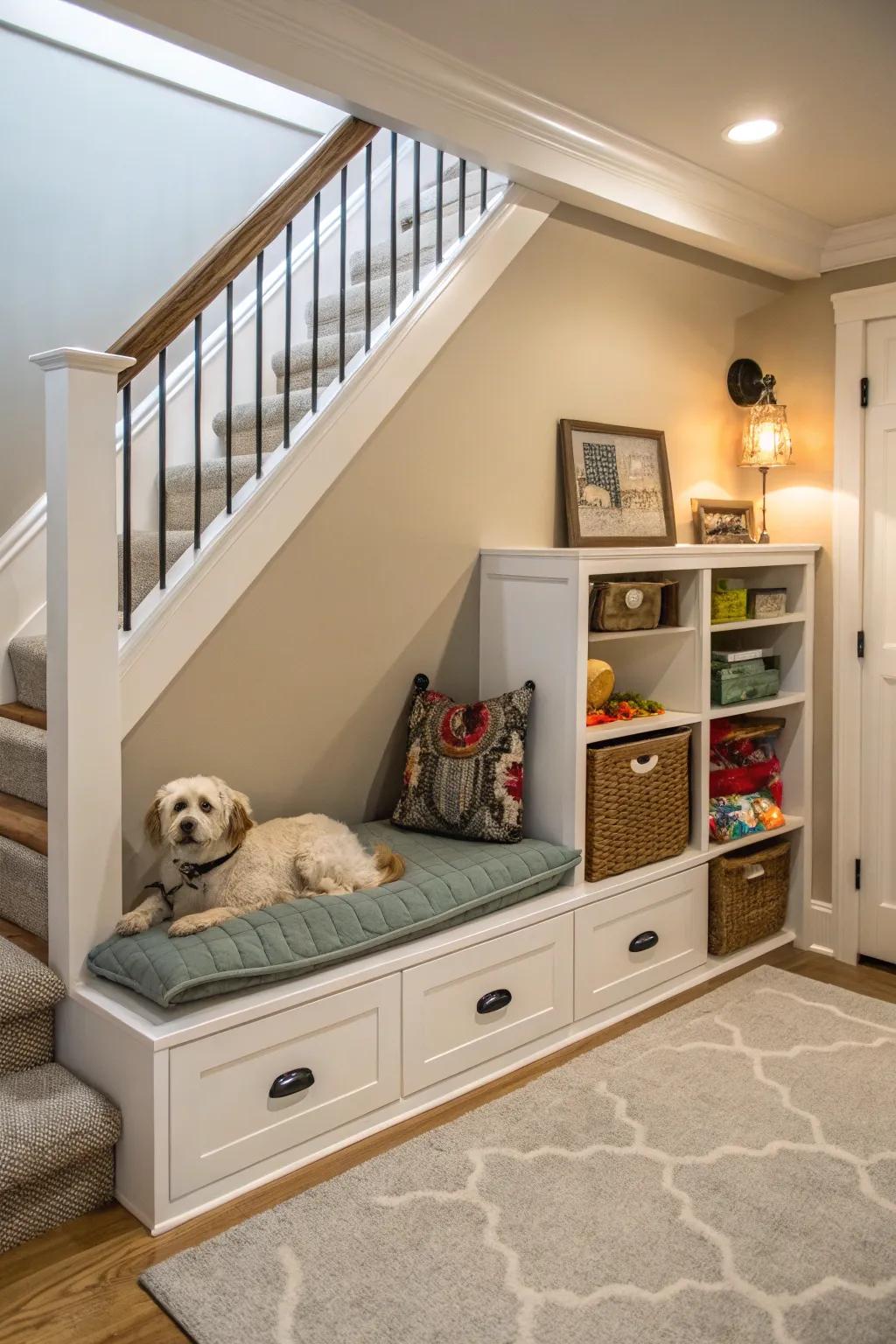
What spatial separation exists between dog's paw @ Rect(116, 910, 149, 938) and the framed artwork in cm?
169

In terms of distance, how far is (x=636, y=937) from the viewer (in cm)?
311

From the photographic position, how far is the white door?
3533mm

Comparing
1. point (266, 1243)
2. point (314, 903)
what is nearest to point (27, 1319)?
point (266, 1243)

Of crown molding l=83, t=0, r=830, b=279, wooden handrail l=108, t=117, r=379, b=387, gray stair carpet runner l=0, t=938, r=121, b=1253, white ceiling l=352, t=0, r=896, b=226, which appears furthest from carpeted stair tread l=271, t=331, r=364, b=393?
gray stair carpet runner l=0, t=938, r=121, b=1253

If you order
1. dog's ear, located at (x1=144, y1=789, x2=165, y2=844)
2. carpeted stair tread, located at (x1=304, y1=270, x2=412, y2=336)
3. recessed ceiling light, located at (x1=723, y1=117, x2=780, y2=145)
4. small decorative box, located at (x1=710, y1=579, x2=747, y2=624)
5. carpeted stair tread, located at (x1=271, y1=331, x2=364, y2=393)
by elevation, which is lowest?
dog's ear, located at (x1=144, y1=789, x2=165, y2=844)

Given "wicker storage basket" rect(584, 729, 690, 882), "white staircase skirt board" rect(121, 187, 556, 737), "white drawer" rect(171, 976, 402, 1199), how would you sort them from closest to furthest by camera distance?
1. "white drawer" rect(171, 976, 402, 1199)
2. "white staircase skirt board" rect(121, 187, 556, 737)
3. "wicker storage basket" rect(584, 729, 690, 882)

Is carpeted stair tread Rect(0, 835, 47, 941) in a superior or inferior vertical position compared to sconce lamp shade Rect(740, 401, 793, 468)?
inferior

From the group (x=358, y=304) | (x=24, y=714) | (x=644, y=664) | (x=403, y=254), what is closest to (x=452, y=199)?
(x=403, y=254)

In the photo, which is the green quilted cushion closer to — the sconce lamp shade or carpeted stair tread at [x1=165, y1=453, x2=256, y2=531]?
carpeted stair tread at [x1=165, y1=453, x2=256, y2=531]

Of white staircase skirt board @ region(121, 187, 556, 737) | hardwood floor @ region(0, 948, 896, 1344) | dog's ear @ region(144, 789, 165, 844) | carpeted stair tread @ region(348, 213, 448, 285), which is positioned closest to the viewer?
hardwood floor @ region(0, 948, 896, 1344)

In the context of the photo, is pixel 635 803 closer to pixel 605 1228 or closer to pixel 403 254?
pixel 605 1228

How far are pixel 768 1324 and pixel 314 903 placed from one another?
1.18 m

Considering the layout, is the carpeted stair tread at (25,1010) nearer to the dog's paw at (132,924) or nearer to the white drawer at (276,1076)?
the dog's paw at (132,924)

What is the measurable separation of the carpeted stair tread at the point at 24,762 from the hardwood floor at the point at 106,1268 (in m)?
1.02
